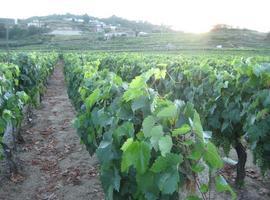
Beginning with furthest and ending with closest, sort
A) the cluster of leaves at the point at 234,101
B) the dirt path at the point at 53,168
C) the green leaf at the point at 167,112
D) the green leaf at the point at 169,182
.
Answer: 1. the dirt path at the point at 53,168
2. the cluster of leaves at the point at 234,101
3. the green leaf at the point at 167,112
4. the green leaf at the point at 169,182

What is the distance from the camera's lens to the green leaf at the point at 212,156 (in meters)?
2.49

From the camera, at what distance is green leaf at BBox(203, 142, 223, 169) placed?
8.18 feet

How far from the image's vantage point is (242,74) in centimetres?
572

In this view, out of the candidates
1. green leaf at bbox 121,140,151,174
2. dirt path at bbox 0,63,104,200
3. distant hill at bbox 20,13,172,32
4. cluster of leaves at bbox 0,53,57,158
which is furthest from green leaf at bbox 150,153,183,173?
distant hill at bbox 20,13,172,32

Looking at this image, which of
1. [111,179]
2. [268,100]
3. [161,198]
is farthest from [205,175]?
[268,100]

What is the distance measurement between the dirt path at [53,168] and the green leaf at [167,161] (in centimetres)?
372

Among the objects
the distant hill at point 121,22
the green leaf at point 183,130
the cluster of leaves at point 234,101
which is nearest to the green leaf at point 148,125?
the green leaf at point 183,130

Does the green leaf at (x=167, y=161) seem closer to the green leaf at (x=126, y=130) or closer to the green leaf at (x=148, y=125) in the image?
the green leaf at (x=148, y=125)

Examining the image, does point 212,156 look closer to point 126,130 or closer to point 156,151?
point 156,151

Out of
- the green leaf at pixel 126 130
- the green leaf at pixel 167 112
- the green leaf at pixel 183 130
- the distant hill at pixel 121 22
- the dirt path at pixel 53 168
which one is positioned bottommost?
the distant hill at pixel 121 22

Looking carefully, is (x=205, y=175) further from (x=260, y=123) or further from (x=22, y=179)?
(x=22, y=179)

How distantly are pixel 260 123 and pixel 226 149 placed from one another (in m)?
1.30

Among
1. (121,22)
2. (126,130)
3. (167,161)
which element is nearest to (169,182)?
(167,161)

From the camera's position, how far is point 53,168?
740 centimetres
